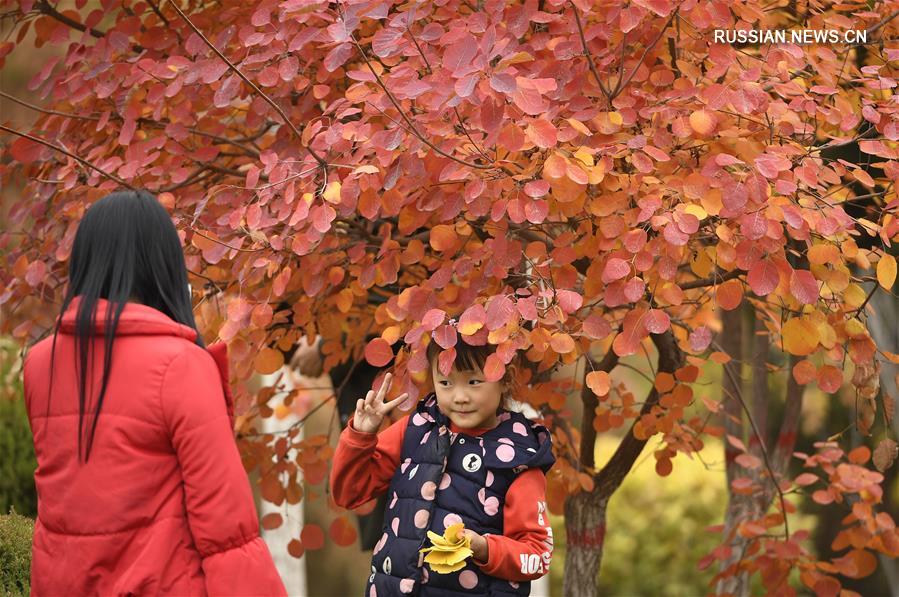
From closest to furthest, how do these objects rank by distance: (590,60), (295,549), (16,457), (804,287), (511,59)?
(511,59) < (804,287) < (590,60) < (295,549) < (16,457)

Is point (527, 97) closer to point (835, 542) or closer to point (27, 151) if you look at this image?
point (27, 151)

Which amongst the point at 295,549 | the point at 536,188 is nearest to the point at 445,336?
the point at 536,188

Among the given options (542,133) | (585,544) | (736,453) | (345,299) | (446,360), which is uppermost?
(542,133)

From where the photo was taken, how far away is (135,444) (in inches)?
81.2

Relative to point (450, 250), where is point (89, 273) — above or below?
above

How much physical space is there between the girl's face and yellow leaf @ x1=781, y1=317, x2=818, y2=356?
28.6 inches

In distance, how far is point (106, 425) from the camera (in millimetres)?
2061

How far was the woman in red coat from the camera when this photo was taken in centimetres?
202

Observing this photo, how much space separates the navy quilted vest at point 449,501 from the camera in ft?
8.63

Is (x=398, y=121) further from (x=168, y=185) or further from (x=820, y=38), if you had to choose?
(x=820, y=38)

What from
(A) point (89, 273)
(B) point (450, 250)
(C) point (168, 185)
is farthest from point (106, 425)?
(C) point (168, 185)

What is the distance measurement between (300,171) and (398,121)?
36cm

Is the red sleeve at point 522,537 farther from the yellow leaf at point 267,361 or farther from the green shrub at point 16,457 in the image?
the green shrub at point 16,457

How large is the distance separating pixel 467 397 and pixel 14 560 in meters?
1.44
